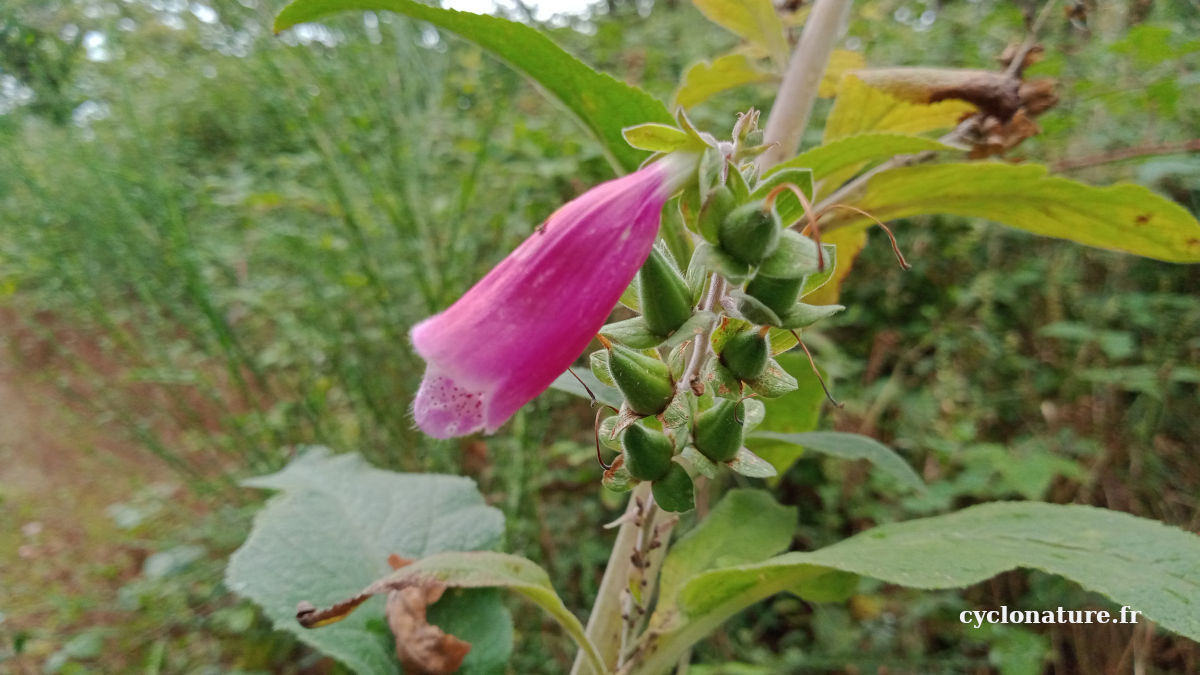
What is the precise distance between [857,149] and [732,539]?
0.29 metres

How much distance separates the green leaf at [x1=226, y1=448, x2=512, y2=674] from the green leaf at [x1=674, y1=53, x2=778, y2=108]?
378 millimetres

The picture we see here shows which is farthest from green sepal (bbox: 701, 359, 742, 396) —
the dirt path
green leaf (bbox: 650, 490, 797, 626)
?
the dirt path

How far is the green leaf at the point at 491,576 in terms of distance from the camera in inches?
13.2

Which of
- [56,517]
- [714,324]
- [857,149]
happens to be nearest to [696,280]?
[714,324]

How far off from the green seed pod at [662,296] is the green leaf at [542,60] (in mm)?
149

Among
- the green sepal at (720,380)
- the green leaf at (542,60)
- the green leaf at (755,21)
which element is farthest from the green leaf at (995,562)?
the green leaf at (755,21)

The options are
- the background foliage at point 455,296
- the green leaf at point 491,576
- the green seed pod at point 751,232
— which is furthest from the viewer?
the background foliage at point 455,296

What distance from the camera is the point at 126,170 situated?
3.36 feet

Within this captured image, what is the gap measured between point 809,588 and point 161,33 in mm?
1521

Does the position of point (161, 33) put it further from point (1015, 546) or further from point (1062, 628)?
point (1062, 628)

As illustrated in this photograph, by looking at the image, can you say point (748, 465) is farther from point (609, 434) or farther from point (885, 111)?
point (885, 111)

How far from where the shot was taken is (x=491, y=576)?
13.7 inches

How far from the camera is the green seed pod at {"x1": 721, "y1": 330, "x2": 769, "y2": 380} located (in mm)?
254

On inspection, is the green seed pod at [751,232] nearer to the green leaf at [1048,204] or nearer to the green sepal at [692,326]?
the green sepal at [692,326]
